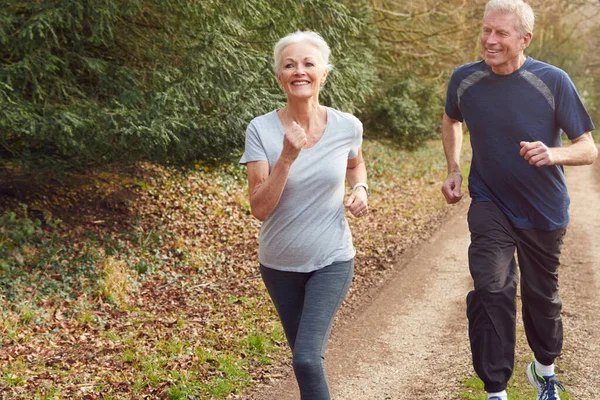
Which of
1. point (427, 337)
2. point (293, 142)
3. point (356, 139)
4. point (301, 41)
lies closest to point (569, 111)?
point (356, 139)

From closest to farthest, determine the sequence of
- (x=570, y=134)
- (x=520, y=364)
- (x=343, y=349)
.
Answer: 1. (x=570, y=134)
2. (x=520, y=364)
3. (x=343, y=349)

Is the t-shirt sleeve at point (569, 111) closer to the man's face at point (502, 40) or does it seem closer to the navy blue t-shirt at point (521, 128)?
the navy blue t-shirt at point (521, 128)

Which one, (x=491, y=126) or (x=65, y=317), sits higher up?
(x=491, y=126)

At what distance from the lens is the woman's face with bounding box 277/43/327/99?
3.40m

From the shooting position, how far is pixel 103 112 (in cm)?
718

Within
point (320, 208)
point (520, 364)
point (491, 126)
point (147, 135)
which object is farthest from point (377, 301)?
point (320, 208)

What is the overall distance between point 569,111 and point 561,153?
0.33m

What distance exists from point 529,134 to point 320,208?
Answer: 137 centimetres

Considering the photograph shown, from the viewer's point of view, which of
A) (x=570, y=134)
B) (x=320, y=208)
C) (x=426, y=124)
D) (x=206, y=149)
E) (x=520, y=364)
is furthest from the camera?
(x=426, y=124)

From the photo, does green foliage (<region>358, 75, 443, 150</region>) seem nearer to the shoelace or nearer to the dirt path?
the dirt path

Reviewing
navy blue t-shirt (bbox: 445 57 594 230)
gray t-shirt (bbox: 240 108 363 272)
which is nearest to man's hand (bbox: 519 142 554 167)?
navy blue t-shirt (bbox: 445 57 594 230)

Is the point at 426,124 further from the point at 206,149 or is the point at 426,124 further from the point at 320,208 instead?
the point at 320,208

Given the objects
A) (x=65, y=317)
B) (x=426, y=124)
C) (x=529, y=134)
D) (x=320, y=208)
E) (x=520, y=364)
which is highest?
(x=529, y=134)

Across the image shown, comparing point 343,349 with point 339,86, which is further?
point 339,86
